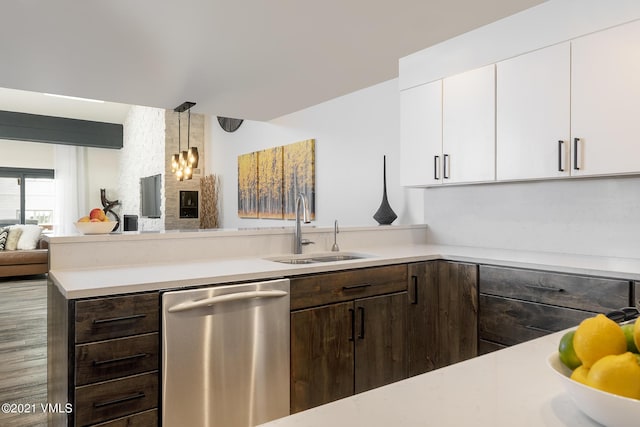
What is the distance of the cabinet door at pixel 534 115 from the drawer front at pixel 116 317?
2081mm

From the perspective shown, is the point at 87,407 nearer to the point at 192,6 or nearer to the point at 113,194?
the point at 192,6

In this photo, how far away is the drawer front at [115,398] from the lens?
1484 mm

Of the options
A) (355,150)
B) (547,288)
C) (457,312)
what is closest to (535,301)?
(547,288)

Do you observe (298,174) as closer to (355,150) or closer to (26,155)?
(355,150)

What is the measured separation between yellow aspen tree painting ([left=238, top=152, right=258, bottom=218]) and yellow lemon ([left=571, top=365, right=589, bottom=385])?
5.54m

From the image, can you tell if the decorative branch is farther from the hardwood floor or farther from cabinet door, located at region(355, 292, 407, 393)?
cabinet door, located at region(355, 292, 407, 393)

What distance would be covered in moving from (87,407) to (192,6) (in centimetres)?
219

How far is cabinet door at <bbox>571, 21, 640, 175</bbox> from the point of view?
202 centimetres

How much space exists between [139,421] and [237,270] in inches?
27.7

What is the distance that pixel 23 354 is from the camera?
3.37 meters

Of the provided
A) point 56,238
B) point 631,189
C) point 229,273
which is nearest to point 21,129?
point 56,238

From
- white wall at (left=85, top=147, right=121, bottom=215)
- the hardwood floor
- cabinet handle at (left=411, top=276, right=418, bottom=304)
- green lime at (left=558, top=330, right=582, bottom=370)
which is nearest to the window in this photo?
white wall at (left=85, top=147, right=121, bottom=215)

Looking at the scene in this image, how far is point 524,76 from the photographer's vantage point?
7.97 ft

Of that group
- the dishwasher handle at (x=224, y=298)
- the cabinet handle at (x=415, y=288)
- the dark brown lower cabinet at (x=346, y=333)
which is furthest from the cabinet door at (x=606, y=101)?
the dishwasher handle at (x=224, y=298)
